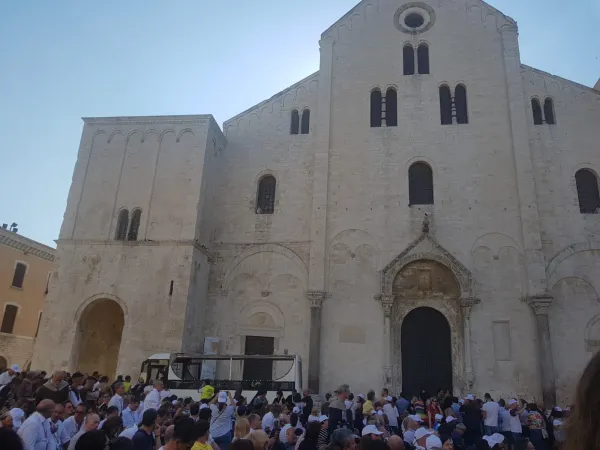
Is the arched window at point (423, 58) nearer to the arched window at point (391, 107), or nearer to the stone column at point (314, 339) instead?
the arched window at point (391, 107)

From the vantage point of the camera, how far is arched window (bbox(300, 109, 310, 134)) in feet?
76.0

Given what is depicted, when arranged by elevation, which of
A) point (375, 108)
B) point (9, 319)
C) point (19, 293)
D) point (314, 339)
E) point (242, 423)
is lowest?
point (242, 423)

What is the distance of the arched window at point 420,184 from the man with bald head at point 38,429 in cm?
1744

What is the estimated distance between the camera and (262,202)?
2273 cm

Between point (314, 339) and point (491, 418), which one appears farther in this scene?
point (314, 339)

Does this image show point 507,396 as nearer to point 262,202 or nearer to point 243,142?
point 262,202

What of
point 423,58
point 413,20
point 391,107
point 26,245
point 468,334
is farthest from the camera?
point 26,245

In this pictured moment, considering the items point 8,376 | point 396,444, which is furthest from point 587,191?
point 8,376

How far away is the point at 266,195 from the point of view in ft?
74.8

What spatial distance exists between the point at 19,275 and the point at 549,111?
32611 mm

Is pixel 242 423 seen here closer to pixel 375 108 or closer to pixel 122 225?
pixel 122 225

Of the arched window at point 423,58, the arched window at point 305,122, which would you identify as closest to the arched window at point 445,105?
the arched window at point 423,58

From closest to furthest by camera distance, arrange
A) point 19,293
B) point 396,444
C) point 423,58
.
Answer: point 396,444 < point 423,58 < point 19,293

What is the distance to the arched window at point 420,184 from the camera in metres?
21.2
